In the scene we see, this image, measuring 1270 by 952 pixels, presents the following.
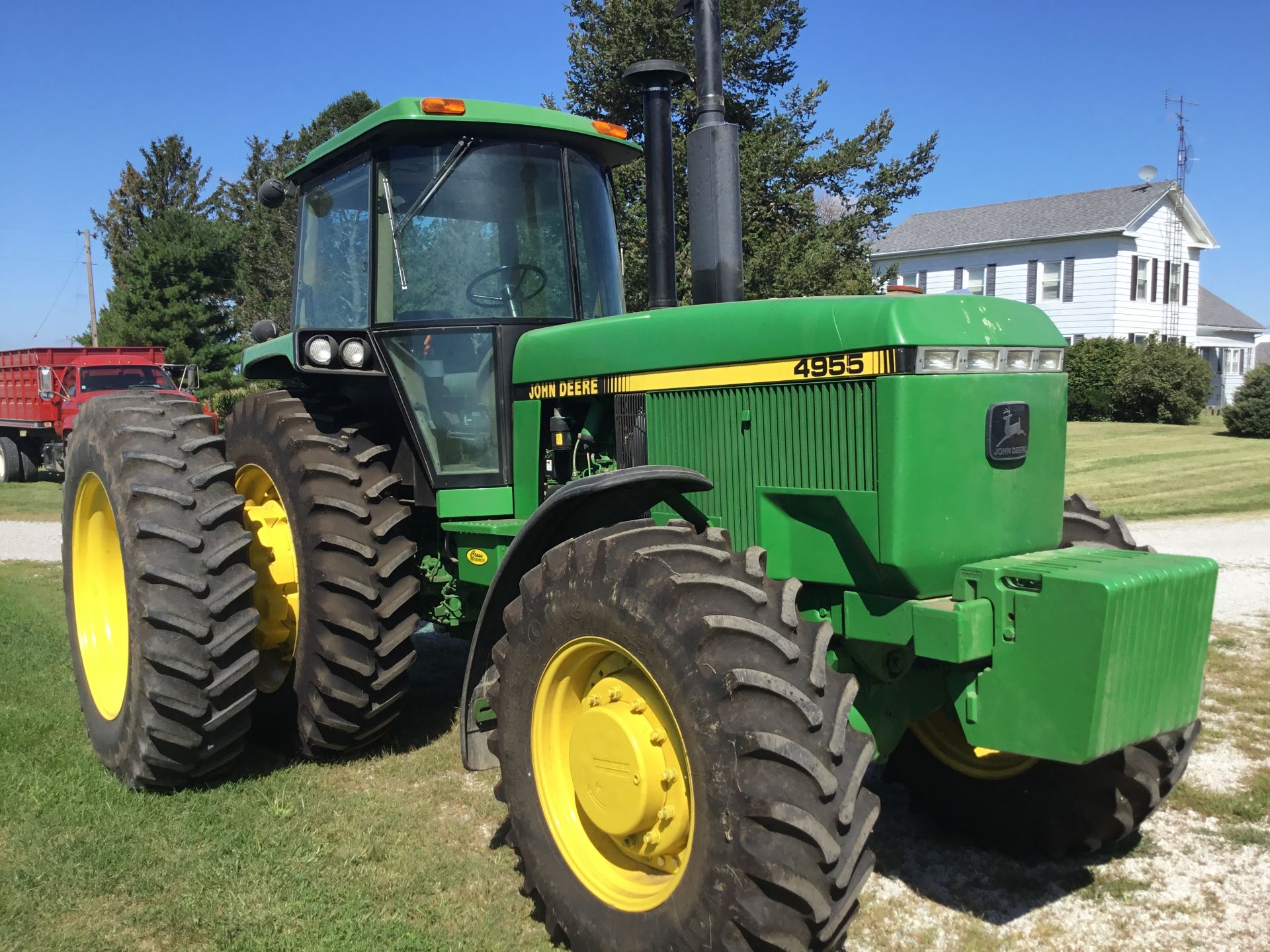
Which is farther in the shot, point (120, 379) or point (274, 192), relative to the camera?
point (120, 379)

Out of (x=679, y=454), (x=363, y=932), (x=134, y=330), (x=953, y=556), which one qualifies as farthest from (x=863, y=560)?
(x=134, y=330)

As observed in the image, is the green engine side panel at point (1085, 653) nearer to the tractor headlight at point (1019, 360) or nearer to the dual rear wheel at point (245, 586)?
the tractor headlight at point (1019, 360)

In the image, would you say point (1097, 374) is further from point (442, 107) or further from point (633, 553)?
point (633, 553)

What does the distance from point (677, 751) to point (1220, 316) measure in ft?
163

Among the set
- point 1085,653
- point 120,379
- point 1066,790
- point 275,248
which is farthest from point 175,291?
point 1085,653

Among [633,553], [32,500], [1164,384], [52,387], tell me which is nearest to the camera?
[633,553]

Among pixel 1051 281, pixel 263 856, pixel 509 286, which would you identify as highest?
pixel 1051 281

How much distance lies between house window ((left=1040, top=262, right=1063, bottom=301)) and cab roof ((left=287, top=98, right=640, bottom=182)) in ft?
107

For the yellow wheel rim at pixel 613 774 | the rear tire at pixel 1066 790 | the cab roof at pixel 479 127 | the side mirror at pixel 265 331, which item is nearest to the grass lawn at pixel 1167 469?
the rear tire at pixel 1066 790

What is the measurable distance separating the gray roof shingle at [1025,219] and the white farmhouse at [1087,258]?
0.14 ft

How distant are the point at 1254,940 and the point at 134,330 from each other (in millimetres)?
36574

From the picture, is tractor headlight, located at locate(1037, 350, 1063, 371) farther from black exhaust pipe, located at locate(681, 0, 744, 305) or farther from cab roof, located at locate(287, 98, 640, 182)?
cab roof, located at locate(287, 98, 640, 182)

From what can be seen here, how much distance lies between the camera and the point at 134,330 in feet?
113

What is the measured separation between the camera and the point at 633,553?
303 cm
